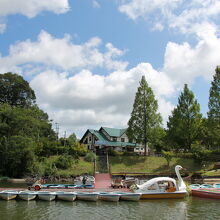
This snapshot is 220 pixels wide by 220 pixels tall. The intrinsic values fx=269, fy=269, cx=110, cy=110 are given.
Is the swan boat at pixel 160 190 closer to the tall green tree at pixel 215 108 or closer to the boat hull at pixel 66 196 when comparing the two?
the boat hull at pixel 66 196

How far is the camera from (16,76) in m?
74.6

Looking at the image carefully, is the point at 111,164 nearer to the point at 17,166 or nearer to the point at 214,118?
the point at 17,166

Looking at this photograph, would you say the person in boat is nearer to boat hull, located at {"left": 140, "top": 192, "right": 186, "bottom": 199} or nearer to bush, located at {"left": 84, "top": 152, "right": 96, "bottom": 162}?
boat hull, located at {"left": 140, "top": 192, "right": 186, "bottom": 199}

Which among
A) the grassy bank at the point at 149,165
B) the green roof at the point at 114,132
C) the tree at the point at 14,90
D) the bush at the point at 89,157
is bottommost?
the grassy bank at the point at 149,165

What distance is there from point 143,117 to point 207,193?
30824mm

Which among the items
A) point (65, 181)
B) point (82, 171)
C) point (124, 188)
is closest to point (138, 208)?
point (124, 188)

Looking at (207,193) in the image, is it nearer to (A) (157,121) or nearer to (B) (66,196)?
(B) (66,196)

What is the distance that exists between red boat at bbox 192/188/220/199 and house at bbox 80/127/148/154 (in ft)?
136

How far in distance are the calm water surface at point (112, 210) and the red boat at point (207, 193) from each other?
1.02m

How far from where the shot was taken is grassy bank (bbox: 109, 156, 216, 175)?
155 feet

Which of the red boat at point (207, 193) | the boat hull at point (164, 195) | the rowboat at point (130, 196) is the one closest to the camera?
the rowboat at point (130, 196)

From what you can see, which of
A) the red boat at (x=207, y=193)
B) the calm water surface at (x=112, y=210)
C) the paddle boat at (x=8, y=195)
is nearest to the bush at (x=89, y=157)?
the red boat at (x=207, y=193)

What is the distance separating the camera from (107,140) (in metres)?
69.9

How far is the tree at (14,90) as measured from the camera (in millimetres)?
72394
